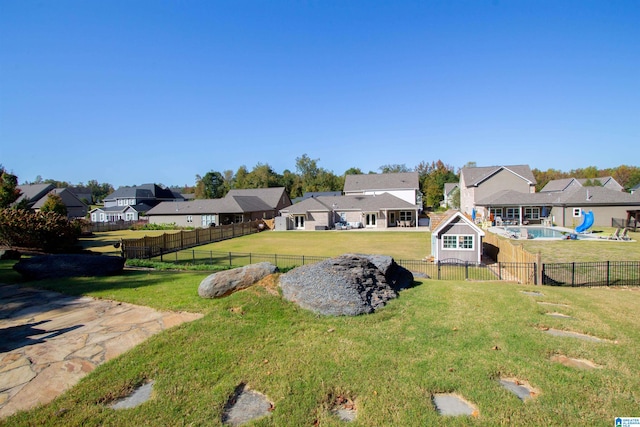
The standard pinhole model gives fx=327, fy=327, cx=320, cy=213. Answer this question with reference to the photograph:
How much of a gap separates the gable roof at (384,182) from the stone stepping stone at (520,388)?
172 feet

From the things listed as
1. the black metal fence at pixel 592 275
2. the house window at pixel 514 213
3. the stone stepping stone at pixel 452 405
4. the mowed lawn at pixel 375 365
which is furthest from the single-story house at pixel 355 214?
the stone stepping stone at pixel 452 405

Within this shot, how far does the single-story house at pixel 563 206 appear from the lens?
3500 cm

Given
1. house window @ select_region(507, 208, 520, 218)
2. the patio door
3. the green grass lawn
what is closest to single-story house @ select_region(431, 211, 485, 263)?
the green grass lawn

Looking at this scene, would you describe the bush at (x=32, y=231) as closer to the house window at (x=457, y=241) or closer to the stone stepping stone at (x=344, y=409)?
the stone stepping stone at (x=344, y=409)

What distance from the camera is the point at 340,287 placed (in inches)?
319

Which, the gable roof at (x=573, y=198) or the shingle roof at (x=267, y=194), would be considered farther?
the shingle roof at (x=267, y=194)

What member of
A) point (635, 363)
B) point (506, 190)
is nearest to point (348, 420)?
point (635, 363)

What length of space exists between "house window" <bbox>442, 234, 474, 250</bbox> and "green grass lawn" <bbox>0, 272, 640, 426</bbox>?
11466mm

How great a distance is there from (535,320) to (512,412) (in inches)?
161

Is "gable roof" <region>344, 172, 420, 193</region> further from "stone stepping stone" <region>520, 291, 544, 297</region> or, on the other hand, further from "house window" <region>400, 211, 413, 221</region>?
"stone stepping stone" <region>520, 291, 544, 297</region>

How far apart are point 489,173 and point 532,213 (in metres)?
8.84

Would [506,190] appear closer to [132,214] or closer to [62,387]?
[62,387]

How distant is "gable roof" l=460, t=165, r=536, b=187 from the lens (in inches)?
1850

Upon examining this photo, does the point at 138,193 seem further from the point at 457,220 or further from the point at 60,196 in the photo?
the point at 457,220
